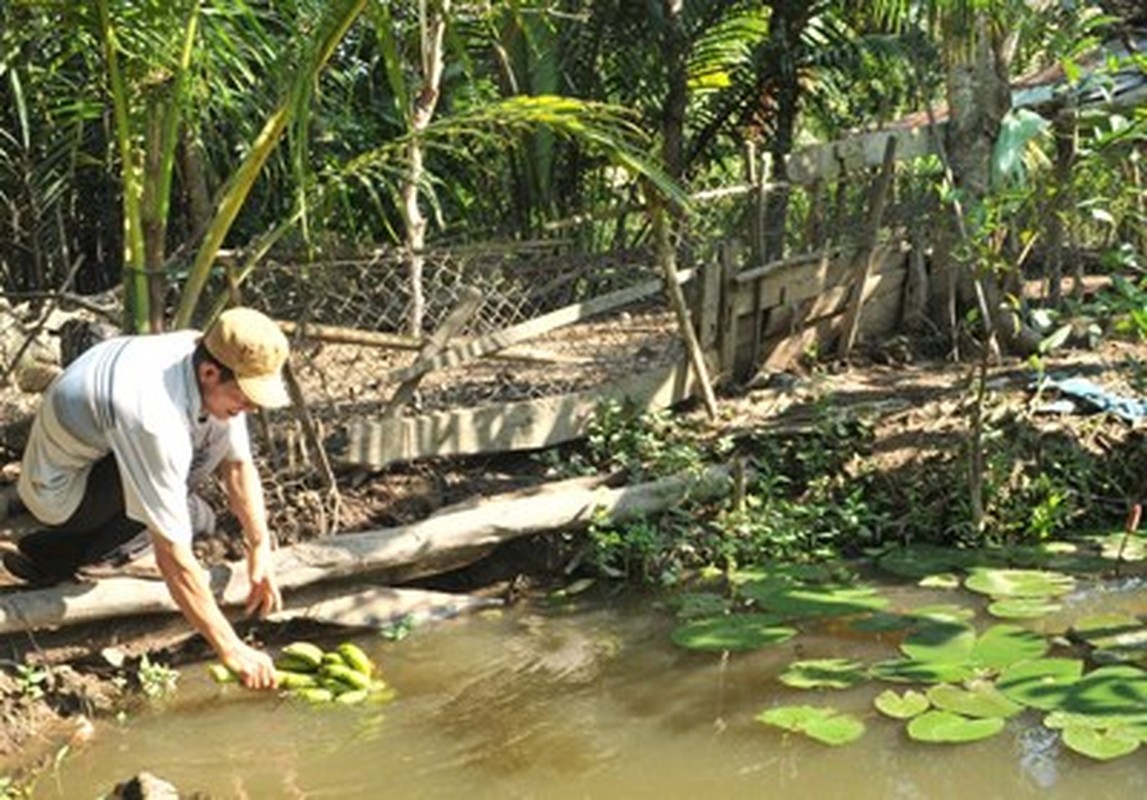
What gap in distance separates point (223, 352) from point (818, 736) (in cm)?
213

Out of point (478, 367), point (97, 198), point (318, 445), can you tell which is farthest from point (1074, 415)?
point (97, 198)

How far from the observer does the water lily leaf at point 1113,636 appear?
522 centimetres

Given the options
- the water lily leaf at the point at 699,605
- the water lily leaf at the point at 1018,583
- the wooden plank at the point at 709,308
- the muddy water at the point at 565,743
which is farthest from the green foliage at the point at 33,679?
the wooden plank at the point at 709,308

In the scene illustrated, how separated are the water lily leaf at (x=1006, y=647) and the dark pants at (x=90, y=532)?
2.94m

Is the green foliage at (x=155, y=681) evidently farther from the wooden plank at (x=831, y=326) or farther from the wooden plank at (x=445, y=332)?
the wooden plank at (x=831, y=326)

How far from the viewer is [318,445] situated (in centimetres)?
611

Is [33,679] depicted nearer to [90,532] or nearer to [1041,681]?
[90,532]

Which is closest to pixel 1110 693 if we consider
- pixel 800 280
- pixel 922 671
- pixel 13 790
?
pixel 922 671

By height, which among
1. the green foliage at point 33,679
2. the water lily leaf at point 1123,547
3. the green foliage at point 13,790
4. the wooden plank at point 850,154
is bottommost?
the water lily leaf at point 1123,547

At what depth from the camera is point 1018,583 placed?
19.7ft

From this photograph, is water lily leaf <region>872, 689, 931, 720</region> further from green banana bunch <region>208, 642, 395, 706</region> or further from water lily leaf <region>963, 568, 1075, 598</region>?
green banana bunch <region>208, 642, 395, 706</region>

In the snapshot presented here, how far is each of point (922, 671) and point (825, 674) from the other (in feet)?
1.07

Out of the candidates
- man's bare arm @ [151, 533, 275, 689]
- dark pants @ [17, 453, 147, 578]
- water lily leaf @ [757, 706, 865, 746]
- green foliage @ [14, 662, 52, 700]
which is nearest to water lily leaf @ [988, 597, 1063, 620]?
water lily leaf @ [757, 706, 865, 746]

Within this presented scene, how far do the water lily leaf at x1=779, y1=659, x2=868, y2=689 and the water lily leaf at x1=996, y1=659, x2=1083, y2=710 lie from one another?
0.48m
